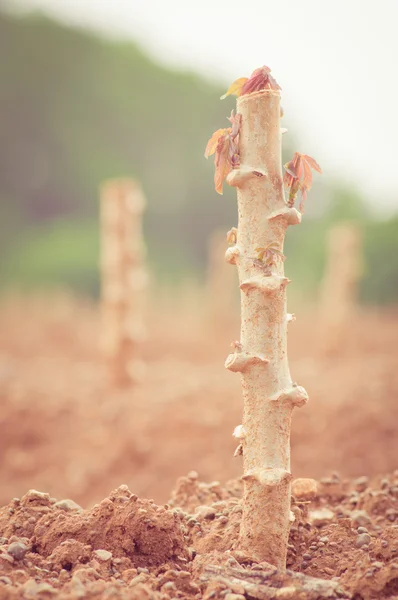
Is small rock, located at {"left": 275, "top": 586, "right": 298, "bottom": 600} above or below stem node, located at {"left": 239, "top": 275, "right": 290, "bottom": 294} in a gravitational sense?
below

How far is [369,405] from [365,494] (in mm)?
3390

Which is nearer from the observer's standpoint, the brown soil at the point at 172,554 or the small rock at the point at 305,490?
the brown soil at the point at 172,554

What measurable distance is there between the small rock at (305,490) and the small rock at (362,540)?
40cm

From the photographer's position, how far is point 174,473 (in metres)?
5.51

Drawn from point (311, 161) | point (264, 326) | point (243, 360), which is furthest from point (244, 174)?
point (243, 360)

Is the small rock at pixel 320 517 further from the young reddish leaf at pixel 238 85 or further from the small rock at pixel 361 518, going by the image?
the young reddish leaf at pixel 238 85

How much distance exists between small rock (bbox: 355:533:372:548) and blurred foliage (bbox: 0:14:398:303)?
1966 centimetres

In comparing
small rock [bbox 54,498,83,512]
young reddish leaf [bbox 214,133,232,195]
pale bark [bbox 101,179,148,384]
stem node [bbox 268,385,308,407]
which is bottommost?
small rock [bbox 54,498,83,512]

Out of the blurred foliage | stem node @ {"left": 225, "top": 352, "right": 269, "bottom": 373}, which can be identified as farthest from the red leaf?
the blurred foliage

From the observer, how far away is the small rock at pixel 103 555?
215 centimetres

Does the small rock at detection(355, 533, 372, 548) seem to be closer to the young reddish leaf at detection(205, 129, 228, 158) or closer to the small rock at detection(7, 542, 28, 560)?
the small rock at detection(7, 542, 28, 560)

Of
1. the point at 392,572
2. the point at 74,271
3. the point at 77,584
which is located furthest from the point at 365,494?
the point at 74,271

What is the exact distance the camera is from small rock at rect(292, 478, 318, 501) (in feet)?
9.29

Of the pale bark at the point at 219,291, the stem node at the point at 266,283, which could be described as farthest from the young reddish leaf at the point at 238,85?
the pale bark at the point at 219,291
